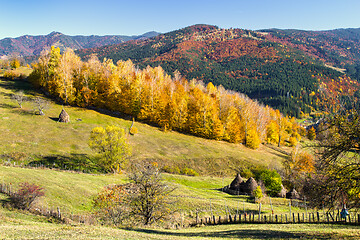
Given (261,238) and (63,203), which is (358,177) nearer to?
(261,238)

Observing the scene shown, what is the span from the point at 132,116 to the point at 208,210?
60740mm

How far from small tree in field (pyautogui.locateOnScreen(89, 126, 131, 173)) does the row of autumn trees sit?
32877mm

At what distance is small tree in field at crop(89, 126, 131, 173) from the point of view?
168ft

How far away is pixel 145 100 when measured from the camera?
88.2m

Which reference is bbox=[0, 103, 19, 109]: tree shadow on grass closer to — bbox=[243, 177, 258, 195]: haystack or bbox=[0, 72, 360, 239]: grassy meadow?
bbox=[0, 72, 360, 239]: grassy meadow

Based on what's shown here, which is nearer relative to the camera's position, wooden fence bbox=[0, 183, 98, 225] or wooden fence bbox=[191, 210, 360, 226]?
wooden fence bbox=[0, 183, 98, 225]

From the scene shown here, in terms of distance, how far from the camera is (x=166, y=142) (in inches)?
2916

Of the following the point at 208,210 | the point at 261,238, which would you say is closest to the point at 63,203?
the point at 208,210

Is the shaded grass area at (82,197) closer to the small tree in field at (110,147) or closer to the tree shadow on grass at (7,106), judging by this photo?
the small tree in field at (110,147)

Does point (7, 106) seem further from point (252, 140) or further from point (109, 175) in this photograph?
point (252, 140)

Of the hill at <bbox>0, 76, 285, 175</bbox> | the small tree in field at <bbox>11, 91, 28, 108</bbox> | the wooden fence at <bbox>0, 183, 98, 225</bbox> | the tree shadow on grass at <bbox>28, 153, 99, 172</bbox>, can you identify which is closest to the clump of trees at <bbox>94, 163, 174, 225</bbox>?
the wooden fence at <bbox>0, 183, 98, 225</bbox>

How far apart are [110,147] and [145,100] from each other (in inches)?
1526

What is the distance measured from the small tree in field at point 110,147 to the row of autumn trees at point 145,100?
108ft

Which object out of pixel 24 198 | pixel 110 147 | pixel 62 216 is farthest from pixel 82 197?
pixel 110 147
